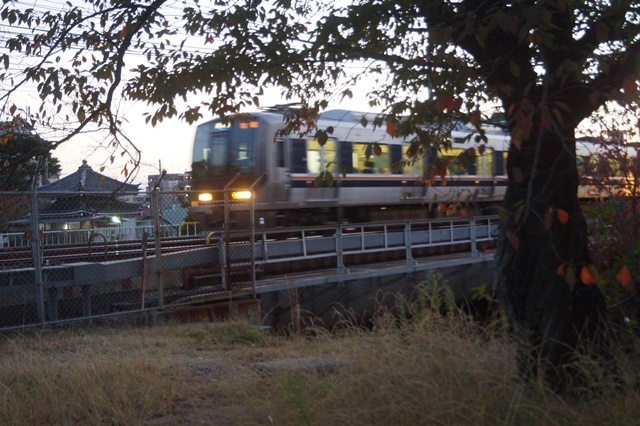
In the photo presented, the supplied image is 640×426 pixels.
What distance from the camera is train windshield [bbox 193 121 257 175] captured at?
768 inches

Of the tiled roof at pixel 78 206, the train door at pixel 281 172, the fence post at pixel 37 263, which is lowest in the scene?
the fence post at pixel 37 263

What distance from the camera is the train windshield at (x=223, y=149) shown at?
19.5 m

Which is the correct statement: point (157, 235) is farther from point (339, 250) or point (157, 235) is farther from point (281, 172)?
point (281, 172)

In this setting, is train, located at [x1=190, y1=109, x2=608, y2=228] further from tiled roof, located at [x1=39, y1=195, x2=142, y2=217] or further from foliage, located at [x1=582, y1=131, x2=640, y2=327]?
foliage, located at [x1=582, y1=131, x2=640, y2=327]

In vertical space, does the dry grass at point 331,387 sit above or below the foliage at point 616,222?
below

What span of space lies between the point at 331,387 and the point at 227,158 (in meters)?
14.7

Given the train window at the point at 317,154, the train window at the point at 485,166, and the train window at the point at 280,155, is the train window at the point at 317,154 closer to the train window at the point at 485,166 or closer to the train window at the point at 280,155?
the train window at the point at 280,155

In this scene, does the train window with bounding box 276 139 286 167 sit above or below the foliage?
above

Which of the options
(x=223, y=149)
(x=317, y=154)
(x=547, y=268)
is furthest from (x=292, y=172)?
(x=547, y=268)

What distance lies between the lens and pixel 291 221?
20.4m

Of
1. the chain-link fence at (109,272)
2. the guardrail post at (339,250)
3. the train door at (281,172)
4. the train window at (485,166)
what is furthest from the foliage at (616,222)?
the train window at (485,166)

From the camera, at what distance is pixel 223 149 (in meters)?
20.2

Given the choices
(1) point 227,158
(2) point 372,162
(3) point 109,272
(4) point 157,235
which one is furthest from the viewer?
(2) point 372,162

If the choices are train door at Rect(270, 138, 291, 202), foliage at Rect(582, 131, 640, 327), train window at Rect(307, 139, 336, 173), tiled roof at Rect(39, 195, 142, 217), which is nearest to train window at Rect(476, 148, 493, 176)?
train window at Rect(307, 139, 336, 173)
